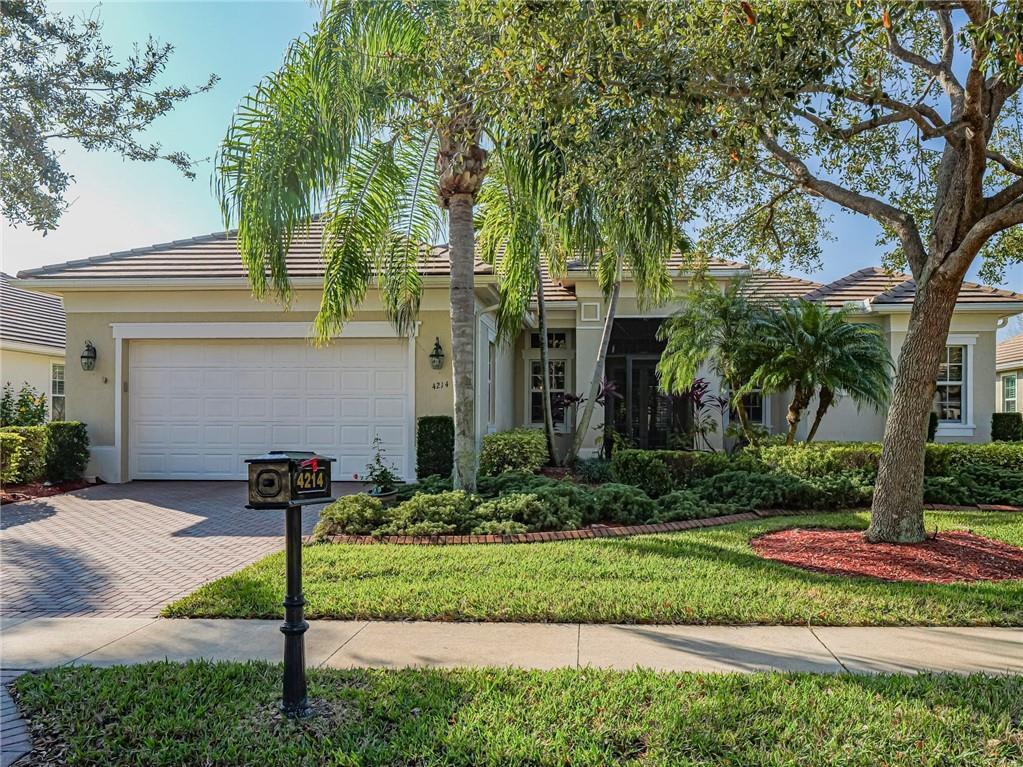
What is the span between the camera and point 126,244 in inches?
549

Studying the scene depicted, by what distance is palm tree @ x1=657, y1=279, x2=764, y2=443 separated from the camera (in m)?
12.1

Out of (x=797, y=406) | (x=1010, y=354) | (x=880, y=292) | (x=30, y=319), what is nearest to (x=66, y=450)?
(x=30, y=319)

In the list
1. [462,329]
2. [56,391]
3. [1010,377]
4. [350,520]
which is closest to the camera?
[350,520]

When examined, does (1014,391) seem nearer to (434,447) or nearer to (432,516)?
(434,447)

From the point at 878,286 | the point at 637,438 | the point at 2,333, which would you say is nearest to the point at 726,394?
the point at 637,438

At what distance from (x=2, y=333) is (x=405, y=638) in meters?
16.7

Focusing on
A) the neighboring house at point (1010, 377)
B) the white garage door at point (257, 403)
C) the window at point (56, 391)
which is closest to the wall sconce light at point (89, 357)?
the white garage door at point (257, 403)

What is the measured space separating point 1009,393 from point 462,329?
85.4 ft

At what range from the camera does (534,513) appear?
8.26 meters

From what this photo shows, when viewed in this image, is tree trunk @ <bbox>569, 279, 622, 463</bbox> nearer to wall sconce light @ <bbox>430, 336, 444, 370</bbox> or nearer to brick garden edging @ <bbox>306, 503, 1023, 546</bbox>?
wall sconce light @ <bbox>430, 336, 444, 370</bbox>

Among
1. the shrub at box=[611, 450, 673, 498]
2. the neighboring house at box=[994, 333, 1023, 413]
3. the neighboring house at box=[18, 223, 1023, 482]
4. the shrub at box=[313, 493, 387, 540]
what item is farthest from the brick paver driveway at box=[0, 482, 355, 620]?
the neighboring house at box=[994, 333, 1023, 413]

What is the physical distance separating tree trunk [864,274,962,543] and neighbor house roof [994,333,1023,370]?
872 inches

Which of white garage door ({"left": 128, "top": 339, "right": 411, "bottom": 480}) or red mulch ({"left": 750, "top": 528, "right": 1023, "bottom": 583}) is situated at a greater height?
white garage door ({"left": 128, "top": 339, "right": 411, "bottom": 480})

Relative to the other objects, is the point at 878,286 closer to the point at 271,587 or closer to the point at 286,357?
the point at 286,357
